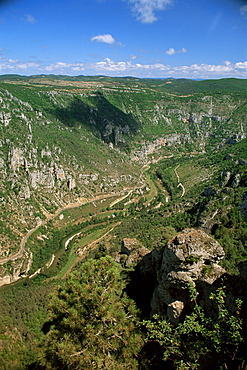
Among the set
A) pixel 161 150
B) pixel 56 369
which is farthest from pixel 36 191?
pixel 161 150

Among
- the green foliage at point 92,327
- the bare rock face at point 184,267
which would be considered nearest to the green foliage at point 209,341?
the bare rock face at point 184,267

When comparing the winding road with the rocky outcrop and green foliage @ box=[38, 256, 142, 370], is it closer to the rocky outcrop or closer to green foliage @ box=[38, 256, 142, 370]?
green foliage @ box=[38, 256, 142, 370]

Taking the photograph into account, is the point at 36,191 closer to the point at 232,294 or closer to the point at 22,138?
the point at 22,138

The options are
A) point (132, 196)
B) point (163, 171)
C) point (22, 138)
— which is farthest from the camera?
point (163, 171)

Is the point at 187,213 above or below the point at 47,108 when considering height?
below

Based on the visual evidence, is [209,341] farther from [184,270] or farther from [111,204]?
[111,204]

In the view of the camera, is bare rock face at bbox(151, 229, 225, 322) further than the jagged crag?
No

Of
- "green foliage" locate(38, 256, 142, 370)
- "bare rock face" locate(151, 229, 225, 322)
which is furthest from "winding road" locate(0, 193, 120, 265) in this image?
"bare rock face" locate(151, 229, 225, 322)
